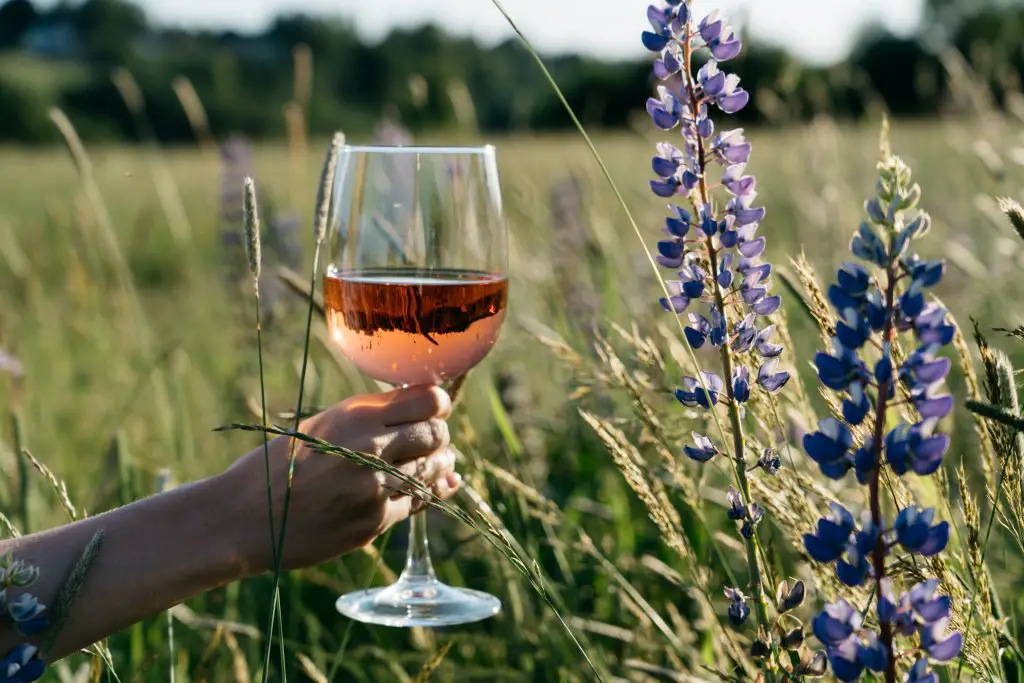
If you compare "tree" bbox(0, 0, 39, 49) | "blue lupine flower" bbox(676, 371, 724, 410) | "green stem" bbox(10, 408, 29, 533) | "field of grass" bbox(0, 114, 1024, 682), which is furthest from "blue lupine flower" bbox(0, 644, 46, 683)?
"tree" bbox(0, 0, 39, 49)

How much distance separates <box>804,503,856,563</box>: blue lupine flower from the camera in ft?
2.90

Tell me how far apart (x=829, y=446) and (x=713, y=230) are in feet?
1.16

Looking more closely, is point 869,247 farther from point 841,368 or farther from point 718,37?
point 718,37

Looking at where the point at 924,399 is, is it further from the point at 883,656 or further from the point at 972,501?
the point at 972,501

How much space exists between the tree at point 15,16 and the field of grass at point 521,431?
44cm

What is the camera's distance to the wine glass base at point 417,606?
5.61 feet

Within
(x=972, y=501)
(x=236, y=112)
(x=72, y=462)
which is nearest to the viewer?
(x=972, y=501)

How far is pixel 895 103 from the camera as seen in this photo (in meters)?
35.2

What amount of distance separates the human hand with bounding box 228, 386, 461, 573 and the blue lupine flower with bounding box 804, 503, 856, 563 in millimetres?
662

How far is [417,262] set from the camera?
Answer: 183cm

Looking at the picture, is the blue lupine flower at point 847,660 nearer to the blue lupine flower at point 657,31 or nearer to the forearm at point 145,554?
the blue lupine flower at point 657,31

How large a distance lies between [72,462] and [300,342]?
0.93m

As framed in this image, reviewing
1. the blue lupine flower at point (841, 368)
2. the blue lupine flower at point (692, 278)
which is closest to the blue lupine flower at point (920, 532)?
the blue lupine flower at point (841, 368)

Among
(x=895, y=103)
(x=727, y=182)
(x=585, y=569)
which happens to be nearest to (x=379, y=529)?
(x=727, y=182)
